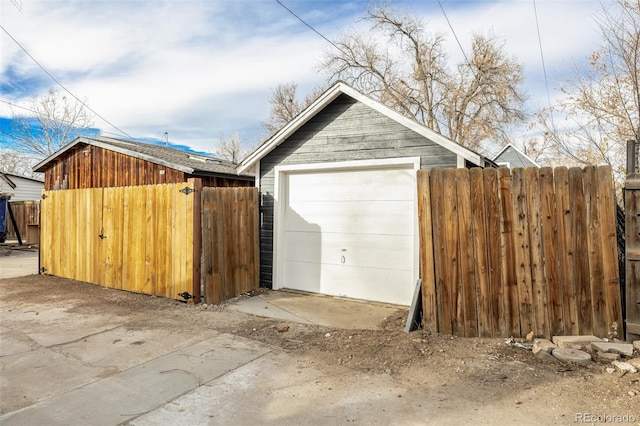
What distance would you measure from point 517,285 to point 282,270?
425cm

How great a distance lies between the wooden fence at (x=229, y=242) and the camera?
5.99 meters

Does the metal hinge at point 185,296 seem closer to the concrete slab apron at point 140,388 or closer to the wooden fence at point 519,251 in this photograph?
the concrete slab apron at point 140,388

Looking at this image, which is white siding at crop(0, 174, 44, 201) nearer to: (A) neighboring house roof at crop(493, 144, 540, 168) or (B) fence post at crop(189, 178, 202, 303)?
(B) fence post at crop(189, 178, 202, 303)

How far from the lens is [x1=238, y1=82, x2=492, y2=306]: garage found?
5914 millimetres

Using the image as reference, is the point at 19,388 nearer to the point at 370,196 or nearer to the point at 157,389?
the point at 157,389

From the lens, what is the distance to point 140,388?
3.10 m

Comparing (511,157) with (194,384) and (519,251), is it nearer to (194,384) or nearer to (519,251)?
(519,251)


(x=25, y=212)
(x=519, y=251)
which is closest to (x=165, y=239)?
(x=519, y=251)

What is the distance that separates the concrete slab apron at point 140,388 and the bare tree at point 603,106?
847cm

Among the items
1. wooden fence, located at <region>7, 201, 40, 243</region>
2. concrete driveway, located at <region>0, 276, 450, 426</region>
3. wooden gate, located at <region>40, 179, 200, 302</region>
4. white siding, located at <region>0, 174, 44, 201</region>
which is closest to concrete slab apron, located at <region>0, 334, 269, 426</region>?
concrete driveway, located at <region>0, 276, 450, 426</region>

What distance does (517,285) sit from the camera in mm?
3887

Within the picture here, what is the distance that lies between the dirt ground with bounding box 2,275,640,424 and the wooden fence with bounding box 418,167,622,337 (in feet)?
1.23

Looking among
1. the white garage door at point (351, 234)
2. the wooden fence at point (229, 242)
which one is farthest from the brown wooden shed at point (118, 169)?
the white garage door at point (351, 234)

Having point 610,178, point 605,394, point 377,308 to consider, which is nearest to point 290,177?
point 377,308
